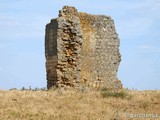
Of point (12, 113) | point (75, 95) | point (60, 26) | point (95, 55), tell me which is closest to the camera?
point (12, 113)

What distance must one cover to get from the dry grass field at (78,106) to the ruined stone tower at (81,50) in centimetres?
203

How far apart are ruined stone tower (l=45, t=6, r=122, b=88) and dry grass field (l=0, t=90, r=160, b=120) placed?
203 cm

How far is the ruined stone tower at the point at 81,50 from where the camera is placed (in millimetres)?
18984

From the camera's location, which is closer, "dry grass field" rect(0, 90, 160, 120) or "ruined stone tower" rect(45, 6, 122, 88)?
"dry grass field" rect(0, 90, 160, 120)

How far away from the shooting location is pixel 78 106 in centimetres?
1476

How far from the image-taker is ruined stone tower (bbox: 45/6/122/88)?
747 inches

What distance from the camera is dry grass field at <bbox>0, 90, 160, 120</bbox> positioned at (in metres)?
12.9

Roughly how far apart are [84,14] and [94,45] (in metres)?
1.66

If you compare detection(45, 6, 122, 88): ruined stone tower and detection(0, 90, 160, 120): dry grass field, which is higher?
detection(45, 6, 122, 88): ruined stone tower

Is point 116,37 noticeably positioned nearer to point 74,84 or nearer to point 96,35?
point 96,35

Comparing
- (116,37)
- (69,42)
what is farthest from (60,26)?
(116,37)

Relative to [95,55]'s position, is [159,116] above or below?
below

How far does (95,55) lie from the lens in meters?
20.2

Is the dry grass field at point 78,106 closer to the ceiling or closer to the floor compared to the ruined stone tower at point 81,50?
closer to the floor
